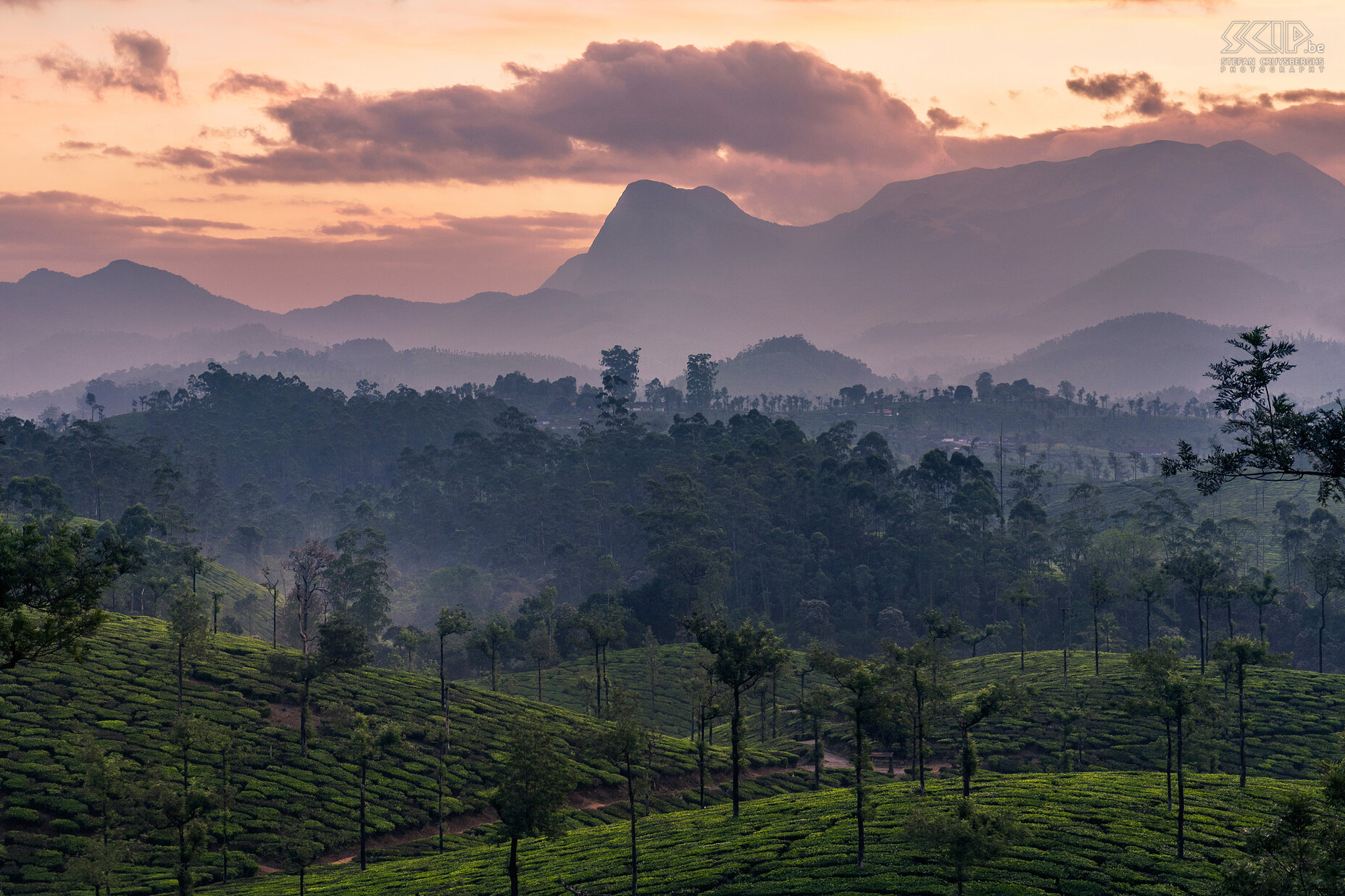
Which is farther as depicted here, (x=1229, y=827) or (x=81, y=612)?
(x=1229, y=827)

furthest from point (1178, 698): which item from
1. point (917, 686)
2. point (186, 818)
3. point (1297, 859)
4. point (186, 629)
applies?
point (186, 629)

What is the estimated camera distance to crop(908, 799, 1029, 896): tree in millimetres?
34750

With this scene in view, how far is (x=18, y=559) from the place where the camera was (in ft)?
97.2

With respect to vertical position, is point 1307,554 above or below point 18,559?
below

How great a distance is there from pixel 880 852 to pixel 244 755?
48.9m

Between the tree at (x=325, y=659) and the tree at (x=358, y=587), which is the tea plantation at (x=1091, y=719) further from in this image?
the tree at (x=358, y=587)

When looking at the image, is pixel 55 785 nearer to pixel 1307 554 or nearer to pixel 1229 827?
pixel 1229 827

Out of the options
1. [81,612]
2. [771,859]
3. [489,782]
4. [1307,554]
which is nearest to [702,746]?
[489,782]

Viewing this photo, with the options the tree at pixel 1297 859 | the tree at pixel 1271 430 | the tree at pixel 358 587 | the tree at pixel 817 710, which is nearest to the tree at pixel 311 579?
the tree at pixel 358 587

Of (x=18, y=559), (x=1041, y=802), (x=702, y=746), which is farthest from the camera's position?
(x=702, y=746)

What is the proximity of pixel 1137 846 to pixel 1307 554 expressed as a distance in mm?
142481

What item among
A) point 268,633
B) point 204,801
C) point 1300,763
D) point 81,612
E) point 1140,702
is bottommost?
point 268,633

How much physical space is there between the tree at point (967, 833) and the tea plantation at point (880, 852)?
1364 mm

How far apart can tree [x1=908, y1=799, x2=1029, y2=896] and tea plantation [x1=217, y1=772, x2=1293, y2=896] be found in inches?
53.7
